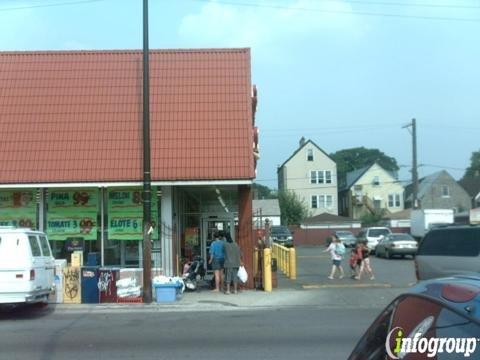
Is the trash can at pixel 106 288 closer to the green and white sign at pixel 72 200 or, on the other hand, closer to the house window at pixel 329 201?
the green and white sign at pixel 72 200

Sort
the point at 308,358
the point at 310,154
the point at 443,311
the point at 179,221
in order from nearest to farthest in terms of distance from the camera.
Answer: the point at 443,311 < the point at 308,358 < the point at 179,221 < the point at 310,154

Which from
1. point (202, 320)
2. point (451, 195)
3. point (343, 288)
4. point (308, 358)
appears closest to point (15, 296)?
point (202, 320)

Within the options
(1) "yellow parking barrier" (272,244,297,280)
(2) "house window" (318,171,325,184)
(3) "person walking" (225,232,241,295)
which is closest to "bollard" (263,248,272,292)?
(3) "person walking" (225,232,241,295)

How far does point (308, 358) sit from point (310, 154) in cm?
7161

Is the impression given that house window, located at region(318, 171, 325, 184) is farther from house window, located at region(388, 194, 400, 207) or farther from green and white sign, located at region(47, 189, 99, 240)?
green and white sign, located at region(47, 189, 99, 240)

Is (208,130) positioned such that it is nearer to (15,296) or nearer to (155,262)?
(155,262)

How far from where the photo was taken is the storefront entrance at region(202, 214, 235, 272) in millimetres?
24266

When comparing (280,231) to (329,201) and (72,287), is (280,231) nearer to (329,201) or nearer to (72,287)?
(72,287)

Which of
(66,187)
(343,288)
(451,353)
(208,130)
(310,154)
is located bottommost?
(343,288)

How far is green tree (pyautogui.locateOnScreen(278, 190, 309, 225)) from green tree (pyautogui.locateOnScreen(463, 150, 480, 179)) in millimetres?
61680

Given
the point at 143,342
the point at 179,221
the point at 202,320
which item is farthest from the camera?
the point at 179,221

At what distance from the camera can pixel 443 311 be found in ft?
10.0

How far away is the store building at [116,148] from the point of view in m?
19.6

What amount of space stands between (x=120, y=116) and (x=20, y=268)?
7446 mm
